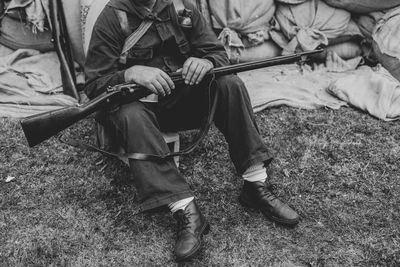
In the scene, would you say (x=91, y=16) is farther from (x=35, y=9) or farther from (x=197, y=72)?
(x=197, y=72)

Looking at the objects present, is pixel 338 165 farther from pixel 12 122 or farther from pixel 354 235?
pixel 12 122

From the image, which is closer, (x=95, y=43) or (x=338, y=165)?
(x=95, y=43)

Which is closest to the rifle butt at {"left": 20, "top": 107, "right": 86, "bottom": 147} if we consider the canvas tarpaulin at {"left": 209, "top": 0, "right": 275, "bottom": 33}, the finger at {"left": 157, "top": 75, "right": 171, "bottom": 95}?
the finger at {"left": 157, "top": 75, "right": 171, "bottom": 95}

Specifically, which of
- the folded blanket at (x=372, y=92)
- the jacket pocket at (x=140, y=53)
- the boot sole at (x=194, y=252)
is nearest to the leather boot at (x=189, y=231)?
the boot sole at (x=194, y=252)

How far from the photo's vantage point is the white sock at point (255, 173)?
3.19 metres

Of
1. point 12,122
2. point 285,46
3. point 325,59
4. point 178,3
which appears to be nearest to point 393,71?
point 325,59

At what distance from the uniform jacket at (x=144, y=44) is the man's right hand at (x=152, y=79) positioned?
111 mm

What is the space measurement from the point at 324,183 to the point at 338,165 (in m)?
0.26

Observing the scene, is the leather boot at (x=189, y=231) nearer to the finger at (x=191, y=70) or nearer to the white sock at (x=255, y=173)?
the white sock at (x=255, y=173)

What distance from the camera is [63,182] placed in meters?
3.58

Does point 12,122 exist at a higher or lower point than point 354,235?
higher

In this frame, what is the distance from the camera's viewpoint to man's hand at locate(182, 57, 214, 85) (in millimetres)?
2982

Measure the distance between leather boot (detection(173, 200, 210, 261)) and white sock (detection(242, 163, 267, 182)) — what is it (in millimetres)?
417

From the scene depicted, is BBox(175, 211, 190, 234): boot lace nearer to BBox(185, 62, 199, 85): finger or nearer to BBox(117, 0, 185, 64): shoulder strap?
BBox(185, 62, 199, 85): finger
